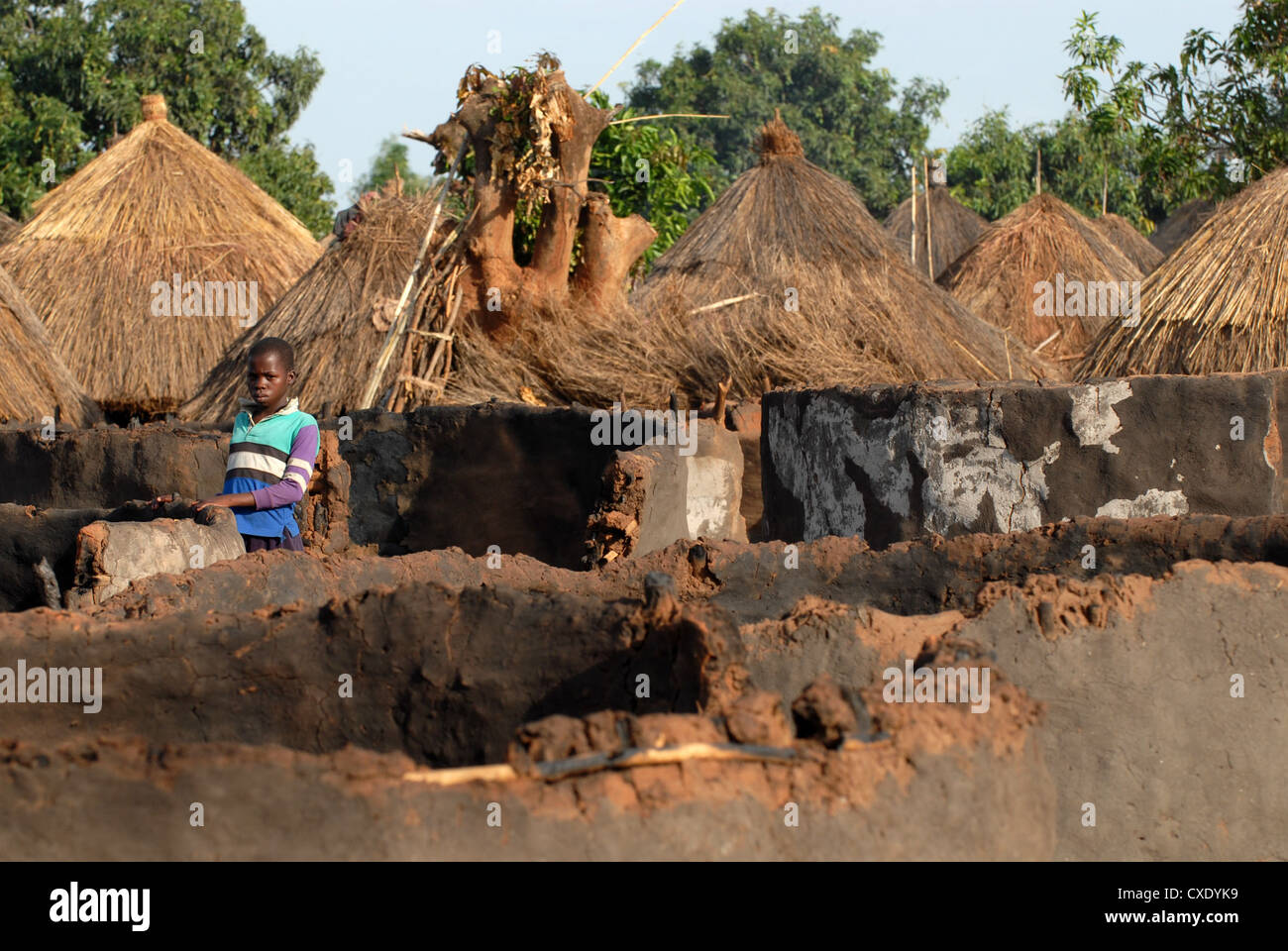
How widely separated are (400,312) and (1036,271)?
9507 mm

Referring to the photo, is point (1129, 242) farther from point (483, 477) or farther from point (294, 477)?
point (294, 477)

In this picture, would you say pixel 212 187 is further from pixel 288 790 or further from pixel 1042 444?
pixel 288 790

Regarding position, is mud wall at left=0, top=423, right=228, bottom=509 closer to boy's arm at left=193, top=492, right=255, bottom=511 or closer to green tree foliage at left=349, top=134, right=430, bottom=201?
boy's arm at left=193, top=492, right=255, bottom=511

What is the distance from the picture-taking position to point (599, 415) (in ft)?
24.5

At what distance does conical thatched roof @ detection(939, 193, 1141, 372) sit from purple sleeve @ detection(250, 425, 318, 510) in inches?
504

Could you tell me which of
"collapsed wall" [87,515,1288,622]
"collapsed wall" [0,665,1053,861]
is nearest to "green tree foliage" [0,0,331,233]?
"collapsed wall" [87,515,1288,622]

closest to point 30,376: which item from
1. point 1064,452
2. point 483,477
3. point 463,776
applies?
point 483,477

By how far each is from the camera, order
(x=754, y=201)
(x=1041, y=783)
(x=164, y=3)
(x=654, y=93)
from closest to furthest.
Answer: (x=1041, y=783), (x=754, y=201), (x=164, y=3), (x=654, y=93)

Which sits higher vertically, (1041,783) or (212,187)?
(212,187)

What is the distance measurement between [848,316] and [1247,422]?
5265 mm

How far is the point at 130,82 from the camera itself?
712 inches

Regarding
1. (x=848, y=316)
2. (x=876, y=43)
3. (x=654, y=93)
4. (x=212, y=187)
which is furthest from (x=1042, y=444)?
(x=876, y=43)

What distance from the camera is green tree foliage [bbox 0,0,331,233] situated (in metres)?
17.8

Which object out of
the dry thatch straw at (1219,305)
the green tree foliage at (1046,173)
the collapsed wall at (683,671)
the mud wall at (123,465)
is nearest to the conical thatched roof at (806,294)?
the dry thatch straw at (1219,305)
